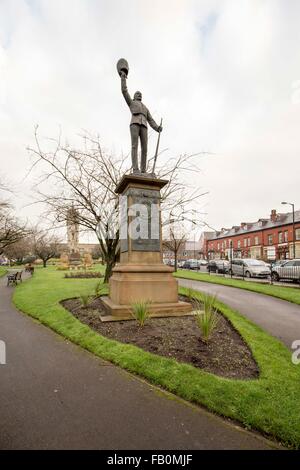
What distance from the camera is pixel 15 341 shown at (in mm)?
5559

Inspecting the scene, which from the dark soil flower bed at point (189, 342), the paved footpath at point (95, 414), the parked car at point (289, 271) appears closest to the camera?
the paved footpath at point (95, 414)

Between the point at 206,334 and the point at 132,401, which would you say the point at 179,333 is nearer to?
Result: the point at 206,334

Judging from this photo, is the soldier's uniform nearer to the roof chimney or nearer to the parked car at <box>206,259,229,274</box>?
the parked car at <box>206,259,229,274</box>

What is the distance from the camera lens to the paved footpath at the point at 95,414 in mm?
2492

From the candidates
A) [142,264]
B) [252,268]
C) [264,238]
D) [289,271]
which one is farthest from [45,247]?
[142,264]

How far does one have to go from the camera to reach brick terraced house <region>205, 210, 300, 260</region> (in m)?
48.7

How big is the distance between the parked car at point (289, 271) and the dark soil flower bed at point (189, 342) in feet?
48.2

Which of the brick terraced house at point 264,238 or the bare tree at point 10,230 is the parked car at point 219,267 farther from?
the bare tree at point 10,230

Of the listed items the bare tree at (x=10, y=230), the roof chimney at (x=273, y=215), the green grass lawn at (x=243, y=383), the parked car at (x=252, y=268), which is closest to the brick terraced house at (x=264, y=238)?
the roof chimney at (x=273, y=215)

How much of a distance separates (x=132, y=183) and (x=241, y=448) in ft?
20.9

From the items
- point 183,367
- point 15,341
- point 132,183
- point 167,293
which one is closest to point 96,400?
point 183,367

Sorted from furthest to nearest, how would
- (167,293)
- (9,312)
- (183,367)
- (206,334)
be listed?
(9,312), (167,293), (206,334), (183,367)

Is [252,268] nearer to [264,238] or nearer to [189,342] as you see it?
[189,342]

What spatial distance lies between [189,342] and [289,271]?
1771cm
